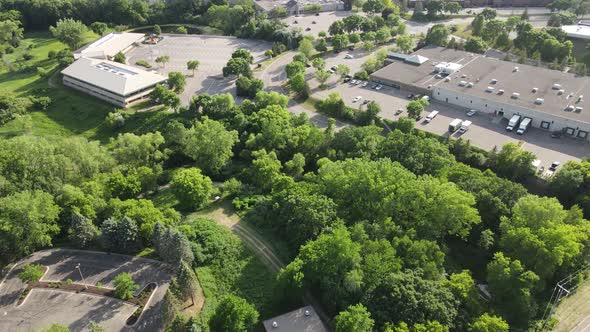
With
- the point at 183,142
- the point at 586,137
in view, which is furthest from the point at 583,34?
the point at 183,142

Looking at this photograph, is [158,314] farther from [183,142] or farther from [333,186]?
[183,142]

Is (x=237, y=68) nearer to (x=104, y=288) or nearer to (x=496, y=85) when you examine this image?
(x=496, y=85)

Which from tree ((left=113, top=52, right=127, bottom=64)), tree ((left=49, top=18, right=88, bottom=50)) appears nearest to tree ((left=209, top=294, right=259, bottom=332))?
tree ((left=113, top=52, right=127, bottom=64))

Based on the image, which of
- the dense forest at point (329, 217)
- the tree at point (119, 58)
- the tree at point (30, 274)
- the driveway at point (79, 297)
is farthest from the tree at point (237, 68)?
the tree at point (30, 274)

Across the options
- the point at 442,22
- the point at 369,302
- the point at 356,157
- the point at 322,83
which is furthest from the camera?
the point at 442,22

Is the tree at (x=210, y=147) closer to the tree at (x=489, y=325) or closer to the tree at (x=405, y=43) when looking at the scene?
the tree at (x=489, y=325)

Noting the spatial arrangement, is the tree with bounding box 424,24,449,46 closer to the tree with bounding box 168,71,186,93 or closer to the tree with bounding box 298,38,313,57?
the tree with bounding box 298,38,313,57
